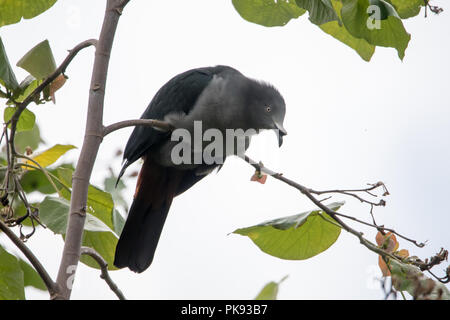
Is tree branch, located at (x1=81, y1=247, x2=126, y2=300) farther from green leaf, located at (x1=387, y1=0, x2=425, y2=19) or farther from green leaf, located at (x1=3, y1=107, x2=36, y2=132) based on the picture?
green leaf, located at (x1=387, y1=0, x2=425, y2=19)

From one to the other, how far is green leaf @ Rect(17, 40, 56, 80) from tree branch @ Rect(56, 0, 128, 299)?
33 cm

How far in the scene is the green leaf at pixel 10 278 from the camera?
2.29m

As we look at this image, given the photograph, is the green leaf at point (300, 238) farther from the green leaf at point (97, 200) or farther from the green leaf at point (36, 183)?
the green leaf at point (36, 183)

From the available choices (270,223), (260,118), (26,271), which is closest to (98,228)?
(270,223)

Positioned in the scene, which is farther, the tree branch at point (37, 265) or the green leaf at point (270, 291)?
the tree branch at point (37, 265)

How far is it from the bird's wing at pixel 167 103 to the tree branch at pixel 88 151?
141cm

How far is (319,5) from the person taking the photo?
7.17ft

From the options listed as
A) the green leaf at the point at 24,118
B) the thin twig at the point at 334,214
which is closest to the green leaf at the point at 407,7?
the thin twig at the point at 334,214

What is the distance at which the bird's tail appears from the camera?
11.2ft

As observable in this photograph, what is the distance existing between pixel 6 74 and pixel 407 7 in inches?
70.6

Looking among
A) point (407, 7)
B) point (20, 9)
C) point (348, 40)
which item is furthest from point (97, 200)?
point (407, 7)

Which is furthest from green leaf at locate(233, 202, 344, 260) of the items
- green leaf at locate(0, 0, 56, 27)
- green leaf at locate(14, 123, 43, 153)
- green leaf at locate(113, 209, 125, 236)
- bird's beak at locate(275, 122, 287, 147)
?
green leaf at locate(14, 123, 43, 153)

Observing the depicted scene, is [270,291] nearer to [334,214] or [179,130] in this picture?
[334,214]

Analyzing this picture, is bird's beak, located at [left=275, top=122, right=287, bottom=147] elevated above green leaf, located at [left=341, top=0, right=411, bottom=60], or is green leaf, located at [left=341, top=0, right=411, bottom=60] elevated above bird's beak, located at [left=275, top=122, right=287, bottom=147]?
green leaf, located at [left=341, top=0, right=411, bottom=60]
